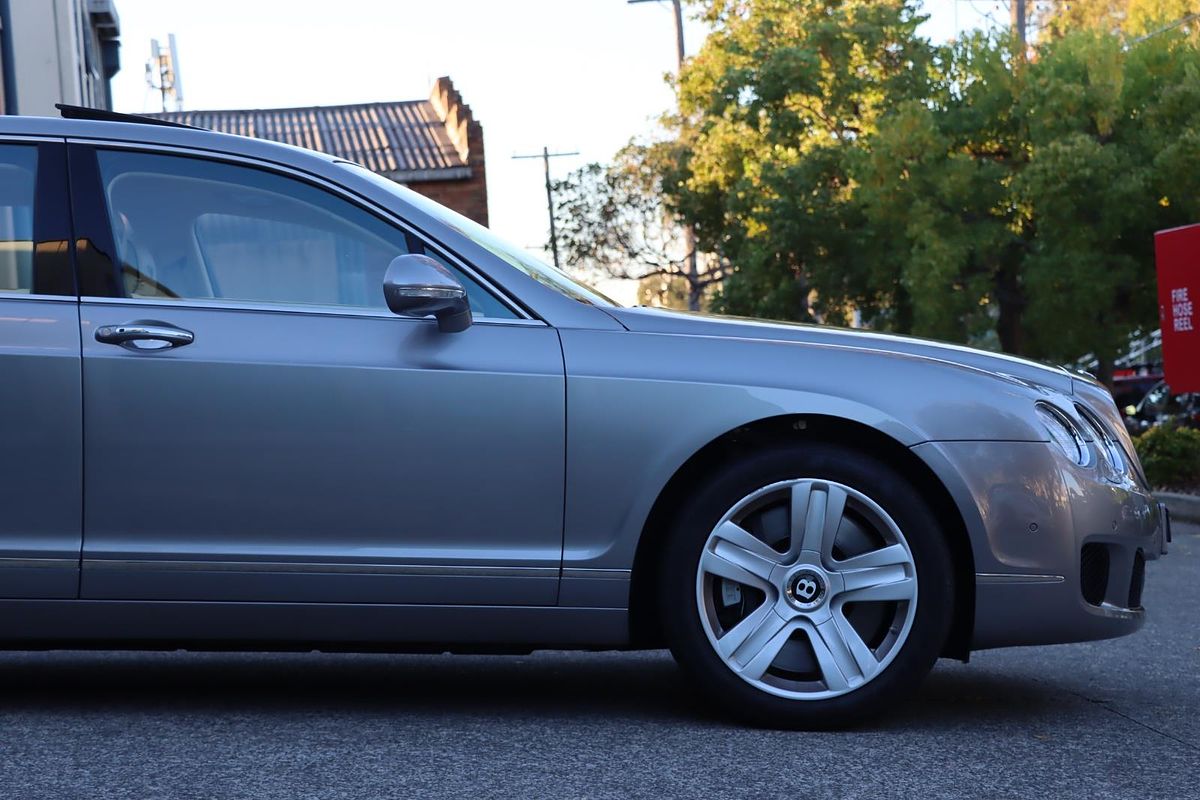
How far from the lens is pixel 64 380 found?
14.6 ft

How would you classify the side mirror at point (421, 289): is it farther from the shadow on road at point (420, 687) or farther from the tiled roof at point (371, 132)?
the tiled roof at point (371, 132)

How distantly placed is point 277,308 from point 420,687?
4.53 ft

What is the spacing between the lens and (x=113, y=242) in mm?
4656

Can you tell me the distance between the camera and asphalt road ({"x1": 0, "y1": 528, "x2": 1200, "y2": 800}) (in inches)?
154

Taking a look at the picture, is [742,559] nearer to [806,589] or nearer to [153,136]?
[806,589]

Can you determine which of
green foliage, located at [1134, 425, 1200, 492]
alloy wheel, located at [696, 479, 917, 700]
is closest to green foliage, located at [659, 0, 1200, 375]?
green foliage, located at [1134, 425, 1200, 492]

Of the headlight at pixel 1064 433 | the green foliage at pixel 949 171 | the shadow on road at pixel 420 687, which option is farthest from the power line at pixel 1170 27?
the headlight at pixel 1064 433

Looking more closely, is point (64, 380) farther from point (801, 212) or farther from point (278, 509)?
point (801, 212)

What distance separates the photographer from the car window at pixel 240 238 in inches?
183

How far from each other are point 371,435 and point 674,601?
901mm

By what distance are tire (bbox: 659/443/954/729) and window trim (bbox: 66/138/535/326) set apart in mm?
→ 743

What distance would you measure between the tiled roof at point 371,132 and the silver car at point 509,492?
24.5m

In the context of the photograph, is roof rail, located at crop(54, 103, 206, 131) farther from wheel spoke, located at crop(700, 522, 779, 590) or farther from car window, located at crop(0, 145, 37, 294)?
wheel spoke, located at crop(700, 522, 779, 590)

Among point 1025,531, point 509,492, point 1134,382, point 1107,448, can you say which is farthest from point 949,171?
point 509,492
